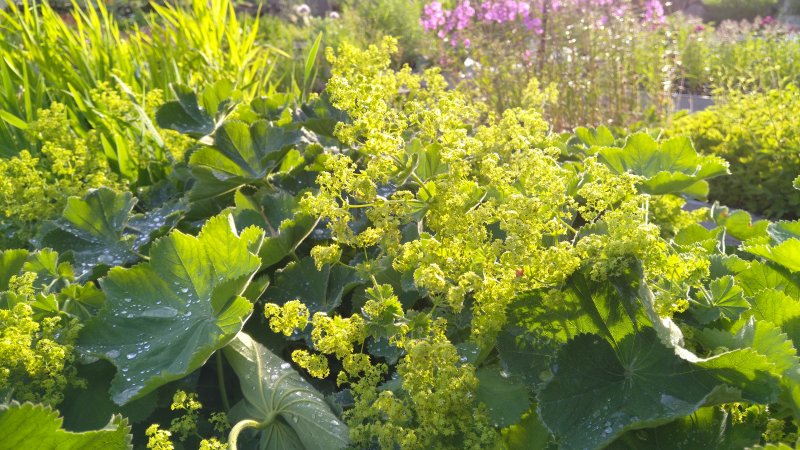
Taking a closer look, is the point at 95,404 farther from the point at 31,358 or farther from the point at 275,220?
the point at 275,220

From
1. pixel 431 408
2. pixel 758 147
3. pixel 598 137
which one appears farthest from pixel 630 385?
pixel 758 147

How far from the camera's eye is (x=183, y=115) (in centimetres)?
218

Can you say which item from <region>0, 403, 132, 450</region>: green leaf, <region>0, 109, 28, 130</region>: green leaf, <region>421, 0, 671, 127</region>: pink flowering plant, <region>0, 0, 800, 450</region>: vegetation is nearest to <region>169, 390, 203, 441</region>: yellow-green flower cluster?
<region>0, 0, 800, 450</region>: vegetation

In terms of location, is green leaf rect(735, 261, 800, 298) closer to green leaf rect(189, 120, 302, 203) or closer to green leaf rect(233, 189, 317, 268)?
green leaf rect(233, 189, 317, 268)

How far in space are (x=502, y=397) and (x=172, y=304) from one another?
65 cm

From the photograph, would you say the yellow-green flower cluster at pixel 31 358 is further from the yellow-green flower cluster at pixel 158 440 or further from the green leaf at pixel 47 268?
the yellow-green flower cluster at pixel 158 440

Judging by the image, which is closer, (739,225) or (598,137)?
(739,225)

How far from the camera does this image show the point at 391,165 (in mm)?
1195

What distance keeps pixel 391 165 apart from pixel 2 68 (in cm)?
239

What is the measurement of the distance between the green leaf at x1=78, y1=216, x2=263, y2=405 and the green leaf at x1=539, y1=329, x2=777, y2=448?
0.52 metres

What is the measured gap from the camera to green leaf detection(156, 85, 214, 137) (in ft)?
7.02

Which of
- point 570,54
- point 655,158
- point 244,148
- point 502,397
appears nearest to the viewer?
A: point 502,397

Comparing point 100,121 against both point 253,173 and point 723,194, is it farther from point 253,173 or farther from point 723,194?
point 723,194

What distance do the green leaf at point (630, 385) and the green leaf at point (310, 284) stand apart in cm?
56
